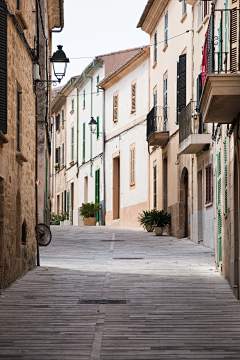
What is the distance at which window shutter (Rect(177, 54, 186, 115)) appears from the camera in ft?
73.2

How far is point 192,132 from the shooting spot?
63.6ft

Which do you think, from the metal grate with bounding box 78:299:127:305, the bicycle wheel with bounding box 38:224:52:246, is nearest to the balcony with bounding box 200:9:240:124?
the metal grate with bounding box 78:299:127:305

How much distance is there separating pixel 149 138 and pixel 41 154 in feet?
21.6

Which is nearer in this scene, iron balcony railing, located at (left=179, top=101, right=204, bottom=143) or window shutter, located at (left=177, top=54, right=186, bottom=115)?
iron balcony railing, located at (left=179, top=101, right=204, bottom=143)

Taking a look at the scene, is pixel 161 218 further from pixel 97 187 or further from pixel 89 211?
pixel 97 187

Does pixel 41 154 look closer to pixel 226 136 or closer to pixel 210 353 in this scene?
pixel 226 136

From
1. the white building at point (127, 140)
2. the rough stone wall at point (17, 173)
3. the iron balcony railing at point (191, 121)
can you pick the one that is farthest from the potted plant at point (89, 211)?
the rough stone wall at point (17, 173)

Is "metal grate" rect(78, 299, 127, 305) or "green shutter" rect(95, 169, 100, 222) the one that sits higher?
"green shutter" rect(95, 169, 100, 222)

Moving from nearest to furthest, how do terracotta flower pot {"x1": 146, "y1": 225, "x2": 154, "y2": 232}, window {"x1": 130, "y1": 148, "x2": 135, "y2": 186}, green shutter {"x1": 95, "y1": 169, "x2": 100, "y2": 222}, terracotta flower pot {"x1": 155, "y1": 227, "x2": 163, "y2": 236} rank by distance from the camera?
1. terracotta flower pot {"x1": 155, "y1": 227, "x2": 163, "y2": 236}
2. terracotta flower pot {"x1": 146, "y1": 225, "x2": 154, "y2": 232}
3. window {"x1": 130, "y1": 148, "x2": 135, "y2": 186}
4. green shutter {"x1": 95, "y1": 169, "x2": 100, "y2": 222}

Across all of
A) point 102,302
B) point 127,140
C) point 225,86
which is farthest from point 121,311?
point 127,140

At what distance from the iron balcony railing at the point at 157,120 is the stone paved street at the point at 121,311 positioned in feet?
35.0

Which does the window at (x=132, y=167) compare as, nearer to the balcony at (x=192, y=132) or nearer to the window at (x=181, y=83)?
the window at (x=181, y=83)

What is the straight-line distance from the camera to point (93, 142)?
120ft

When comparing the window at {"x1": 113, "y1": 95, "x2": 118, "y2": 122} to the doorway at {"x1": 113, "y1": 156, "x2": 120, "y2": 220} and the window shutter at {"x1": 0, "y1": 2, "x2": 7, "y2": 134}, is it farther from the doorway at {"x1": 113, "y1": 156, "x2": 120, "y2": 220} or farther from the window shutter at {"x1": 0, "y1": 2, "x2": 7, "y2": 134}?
the window shutter at {"x1": 0, "y1": 2, "x2": 7, "y2": 134}
